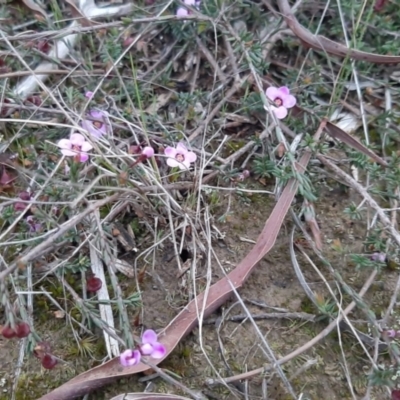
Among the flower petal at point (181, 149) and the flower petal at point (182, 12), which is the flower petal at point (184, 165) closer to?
the flower petal at point (181, 149)

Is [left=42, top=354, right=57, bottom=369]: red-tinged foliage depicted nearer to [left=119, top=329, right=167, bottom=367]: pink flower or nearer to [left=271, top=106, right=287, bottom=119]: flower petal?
[left=119, top=329, right=167, bottom=367]: pink flower

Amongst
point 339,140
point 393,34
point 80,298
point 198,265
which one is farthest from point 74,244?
point 393,34

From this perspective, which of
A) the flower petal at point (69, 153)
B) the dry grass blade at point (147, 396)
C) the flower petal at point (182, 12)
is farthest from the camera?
the flower petal at point (182, 12)

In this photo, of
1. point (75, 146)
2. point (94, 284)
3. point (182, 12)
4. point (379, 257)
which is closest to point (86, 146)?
point (75, 146)

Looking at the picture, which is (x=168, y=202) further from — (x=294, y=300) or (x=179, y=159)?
(x=294, y=300)

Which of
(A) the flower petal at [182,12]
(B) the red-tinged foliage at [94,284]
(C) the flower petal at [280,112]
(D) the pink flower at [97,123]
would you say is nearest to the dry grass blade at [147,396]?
(B) the red-tinged foliage at [94,284]

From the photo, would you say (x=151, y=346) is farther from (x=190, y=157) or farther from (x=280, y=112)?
(x=280, y=112)
